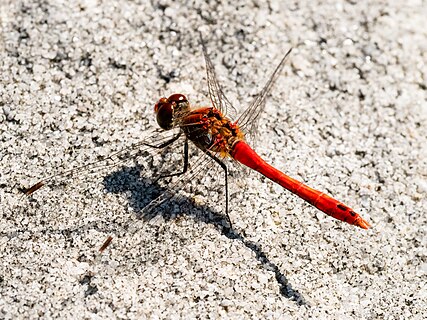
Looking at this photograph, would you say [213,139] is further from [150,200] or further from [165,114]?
[150,200]

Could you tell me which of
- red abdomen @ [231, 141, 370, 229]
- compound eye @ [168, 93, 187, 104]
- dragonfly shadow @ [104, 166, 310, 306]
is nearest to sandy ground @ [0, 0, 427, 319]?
dragonfly shadow @ [104, 166, 310, 306]

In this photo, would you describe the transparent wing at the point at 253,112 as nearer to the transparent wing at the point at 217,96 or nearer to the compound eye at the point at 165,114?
the transparent wing at the point at 217,96

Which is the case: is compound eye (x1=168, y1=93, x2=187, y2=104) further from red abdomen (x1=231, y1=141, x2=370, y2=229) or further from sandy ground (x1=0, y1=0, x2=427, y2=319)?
red abdomen (x1=231, y1=141, x2=370, y2=229)

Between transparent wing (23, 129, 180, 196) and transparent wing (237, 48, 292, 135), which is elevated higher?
A: transparent wing (237, 48, 292, 135)

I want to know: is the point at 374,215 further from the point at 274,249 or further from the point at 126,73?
the point at 126,73

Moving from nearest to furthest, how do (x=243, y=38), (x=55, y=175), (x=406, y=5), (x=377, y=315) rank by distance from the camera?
(x=377, y=315) < (x=55, y=175) < (x=243, y=38) < (x=406, y=5)

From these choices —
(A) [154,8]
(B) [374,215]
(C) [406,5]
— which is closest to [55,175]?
(A) [154,8]
